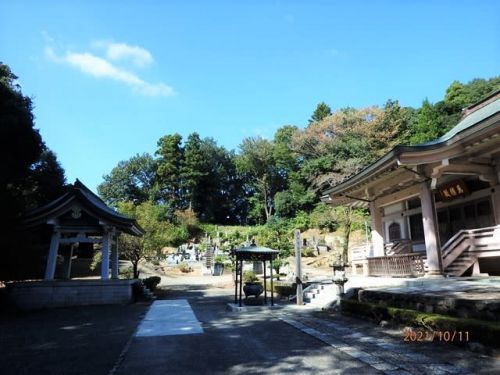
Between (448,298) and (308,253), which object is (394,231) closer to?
(448,298)

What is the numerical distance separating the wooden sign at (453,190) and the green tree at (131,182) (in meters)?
43.2

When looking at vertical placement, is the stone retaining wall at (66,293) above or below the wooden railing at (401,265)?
below

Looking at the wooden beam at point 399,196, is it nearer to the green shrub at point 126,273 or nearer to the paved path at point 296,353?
the paved path at point 296,353

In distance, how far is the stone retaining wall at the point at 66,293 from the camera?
1412 centimetres

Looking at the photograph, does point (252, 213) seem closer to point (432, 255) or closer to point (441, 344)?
point (432, 255)

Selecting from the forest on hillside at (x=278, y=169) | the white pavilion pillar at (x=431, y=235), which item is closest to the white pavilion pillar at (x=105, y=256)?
the white pavilion pillar at (x=431, y=235)

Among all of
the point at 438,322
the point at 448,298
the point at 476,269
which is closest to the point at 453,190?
the point at 476,269

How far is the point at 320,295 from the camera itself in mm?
13617

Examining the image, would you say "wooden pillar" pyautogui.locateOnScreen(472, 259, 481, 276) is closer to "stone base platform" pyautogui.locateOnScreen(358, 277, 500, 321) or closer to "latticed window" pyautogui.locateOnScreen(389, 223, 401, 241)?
"stone base platform" pyautogui.locateOnScreen(358, 277, 500, 321)

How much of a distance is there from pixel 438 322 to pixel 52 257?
13820mm

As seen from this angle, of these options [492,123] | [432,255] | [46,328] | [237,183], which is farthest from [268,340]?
[237,183]

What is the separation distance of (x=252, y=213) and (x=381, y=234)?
35759mm

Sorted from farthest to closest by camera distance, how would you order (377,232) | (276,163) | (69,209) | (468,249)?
(276,163) < (377,232) < (69,209) < (468,249)

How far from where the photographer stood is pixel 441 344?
6.16 m
